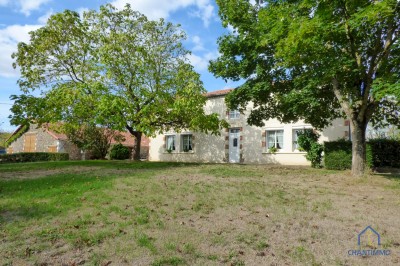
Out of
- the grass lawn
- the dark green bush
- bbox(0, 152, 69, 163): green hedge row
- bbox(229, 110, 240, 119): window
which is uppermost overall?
bbox(229, 110, 240, 119): window

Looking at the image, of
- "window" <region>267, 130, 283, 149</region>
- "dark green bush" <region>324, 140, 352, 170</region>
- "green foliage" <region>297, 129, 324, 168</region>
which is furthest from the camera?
"window" <region>267, 130, 283, 149</region>

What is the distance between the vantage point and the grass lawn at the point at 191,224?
12.8 ft

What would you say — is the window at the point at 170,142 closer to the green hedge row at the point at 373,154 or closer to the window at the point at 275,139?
the window at the point at 275,139

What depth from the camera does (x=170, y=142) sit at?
27141mm

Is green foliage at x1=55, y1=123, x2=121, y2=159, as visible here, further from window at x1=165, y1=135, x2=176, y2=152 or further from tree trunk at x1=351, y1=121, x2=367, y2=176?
tree trunk at x1=351, y1=121, x2=367, y2=176

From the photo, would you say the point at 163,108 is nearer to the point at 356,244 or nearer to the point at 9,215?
the point at 9,215

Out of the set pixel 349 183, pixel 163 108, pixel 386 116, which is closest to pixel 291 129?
pixel 386 116

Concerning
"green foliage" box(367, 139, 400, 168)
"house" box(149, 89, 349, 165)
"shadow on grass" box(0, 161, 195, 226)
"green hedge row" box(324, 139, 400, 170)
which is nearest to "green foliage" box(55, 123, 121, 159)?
"house" box(149, 89, 349, 165)

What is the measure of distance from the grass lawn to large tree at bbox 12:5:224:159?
8.18 metres

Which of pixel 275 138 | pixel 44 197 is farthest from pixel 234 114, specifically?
pixel 44 197

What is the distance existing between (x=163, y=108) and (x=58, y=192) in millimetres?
10299

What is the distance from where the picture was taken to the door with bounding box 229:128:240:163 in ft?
73.5

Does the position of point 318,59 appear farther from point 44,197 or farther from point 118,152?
point 118,152

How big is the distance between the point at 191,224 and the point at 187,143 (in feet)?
68.2
